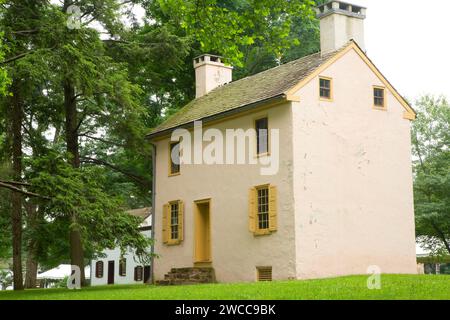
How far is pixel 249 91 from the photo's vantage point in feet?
77.1

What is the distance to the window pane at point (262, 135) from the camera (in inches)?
841

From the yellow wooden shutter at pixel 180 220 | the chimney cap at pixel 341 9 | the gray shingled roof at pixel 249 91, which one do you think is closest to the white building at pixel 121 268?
the gray shingled roof at pixel 249 91

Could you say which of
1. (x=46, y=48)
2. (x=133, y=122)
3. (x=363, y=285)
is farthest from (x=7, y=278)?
(x=363, y=285)

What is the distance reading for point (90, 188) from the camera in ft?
61.9

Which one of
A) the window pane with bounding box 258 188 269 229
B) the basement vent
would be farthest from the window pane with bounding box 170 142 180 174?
the basement vent

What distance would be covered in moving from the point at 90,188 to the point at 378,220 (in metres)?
8.66

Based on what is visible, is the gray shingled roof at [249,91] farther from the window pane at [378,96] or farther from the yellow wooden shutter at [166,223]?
the yellow wooden shutter at [166,223]

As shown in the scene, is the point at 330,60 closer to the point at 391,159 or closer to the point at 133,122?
the point at 391,159

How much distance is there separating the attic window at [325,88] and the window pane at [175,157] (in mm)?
6362

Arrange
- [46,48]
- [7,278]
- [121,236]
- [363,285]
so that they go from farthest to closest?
1. [7,278]
2. [46,48]
3. [121,236]
4. [363,285]

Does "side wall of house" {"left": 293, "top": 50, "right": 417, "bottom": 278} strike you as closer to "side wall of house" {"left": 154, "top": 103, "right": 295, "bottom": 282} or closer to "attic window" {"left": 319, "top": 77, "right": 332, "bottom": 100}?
"attic window" {"left": 319, "top": 77, "right": 332, "bottom": 100}

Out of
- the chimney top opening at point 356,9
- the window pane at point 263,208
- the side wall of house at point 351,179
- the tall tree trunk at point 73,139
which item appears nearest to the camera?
the side wall of house at point 351,179

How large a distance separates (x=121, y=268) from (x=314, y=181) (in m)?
27.2
